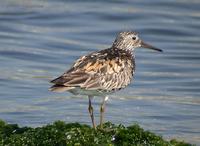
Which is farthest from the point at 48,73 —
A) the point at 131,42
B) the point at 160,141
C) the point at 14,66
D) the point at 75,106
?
the point at 160,141

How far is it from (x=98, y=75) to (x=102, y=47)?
845cm

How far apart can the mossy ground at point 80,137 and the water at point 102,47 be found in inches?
163

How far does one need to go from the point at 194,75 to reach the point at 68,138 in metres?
9.09

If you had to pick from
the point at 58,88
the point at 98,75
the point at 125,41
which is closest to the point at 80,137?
the point at 58,88

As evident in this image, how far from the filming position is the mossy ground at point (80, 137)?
8.95 meters

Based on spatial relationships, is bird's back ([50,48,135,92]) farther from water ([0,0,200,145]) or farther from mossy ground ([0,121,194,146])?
water ([0,0,200,145])

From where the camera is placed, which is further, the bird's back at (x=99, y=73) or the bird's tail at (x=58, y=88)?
the bird's back at (x=99, y=73)

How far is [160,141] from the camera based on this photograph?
9.27m

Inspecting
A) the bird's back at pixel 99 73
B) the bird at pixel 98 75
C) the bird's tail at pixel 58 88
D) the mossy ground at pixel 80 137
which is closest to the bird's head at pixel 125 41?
the bird at pixel 98 75

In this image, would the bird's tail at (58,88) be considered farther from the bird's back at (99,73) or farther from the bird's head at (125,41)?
the bird's head at (125,41)

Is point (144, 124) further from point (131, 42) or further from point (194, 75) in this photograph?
point (194, 75)

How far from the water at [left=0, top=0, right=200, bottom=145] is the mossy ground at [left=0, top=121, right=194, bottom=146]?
4.15 m

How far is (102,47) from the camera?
19.2 metres

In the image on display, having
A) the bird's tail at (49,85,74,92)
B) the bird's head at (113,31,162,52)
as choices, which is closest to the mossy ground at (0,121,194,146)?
the bird's tail at (49,85,74,92)
